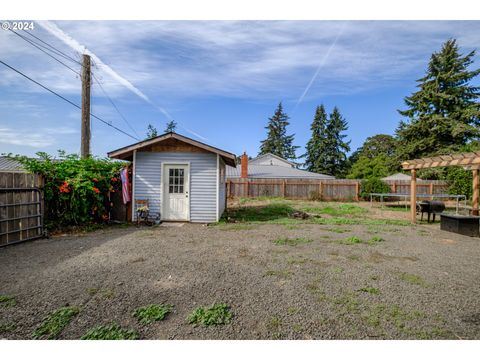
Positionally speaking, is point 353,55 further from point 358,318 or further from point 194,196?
point 194,196

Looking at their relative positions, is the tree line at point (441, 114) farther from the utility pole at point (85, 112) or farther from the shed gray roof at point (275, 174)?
the utility pole at point (85, 112)

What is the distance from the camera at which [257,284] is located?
3.60 m

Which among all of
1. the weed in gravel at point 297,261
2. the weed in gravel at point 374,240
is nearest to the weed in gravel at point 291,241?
the weed in gravel at point 297,261

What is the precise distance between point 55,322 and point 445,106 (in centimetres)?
3113

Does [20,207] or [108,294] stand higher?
[20,207]

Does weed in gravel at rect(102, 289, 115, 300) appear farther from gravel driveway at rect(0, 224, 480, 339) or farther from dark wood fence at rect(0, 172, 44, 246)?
dark wood fence at rect(0, 172, 44, 246)

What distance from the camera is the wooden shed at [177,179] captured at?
352 inches

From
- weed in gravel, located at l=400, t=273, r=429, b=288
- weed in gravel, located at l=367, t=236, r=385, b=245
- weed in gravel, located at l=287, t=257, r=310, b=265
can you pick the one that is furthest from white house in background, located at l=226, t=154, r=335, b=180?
weed in gravel, located at l=400, t=273, r=429, b=288

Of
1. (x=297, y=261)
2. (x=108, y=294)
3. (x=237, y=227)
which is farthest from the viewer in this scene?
(x=237, y=227)

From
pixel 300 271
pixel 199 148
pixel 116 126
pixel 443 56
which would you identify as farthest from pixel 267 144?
pixel 300 271

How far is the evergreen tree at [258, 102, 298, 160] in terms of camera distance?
48875 millimetres

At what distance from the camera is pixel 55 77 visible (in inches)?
383

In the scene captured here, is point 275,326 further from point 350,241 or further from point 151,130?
point 151,130

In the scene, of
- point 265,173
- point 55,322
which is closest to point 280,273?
point 55,322
